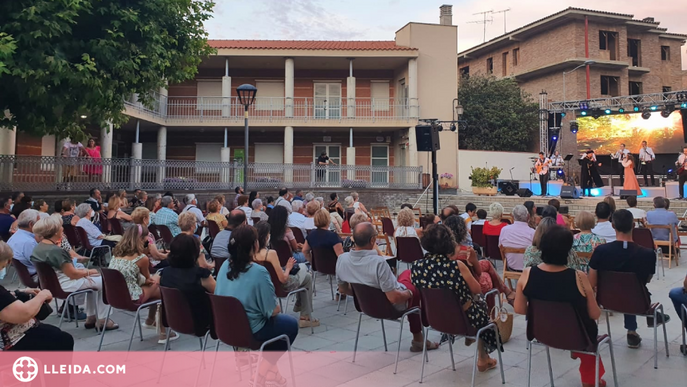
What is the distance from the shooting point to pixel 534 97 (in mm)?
28922

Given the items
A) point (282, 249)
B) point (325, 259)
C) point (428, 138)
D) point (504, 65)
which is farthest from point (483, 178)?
point (504, 65)

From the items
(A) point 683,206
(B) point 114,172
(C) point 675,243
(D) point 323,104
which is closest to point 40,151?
(B) point 114,172

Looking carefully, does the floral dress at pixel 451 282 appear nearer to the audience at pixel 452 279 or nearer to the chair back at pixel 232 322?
the audience at pixel 452 279

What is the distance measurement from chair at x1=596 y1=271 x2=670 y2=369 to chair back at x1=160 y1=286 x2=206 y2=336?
341cm

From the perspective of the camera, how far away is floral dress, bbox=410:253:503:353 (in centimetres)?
348

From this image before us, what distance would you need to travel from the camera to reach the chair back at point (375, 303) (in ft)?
12.4

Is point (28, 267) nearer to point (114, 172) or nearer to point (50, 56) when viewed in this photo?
point (50, 56)

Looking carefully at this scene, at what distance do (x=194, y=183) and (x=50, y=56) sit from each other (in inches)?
331

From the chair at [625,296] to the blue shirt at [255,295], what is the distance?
9.23ft

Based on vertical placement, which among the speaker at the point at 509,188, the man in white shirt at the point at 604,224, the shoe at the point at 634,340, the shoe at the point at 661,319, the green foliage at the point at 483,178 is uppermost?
the green foliage at the point at 483,178

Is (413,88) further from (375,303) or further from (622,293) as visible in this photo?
(375,303)

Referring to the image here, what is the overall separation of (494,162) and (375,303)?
2181 centimetres

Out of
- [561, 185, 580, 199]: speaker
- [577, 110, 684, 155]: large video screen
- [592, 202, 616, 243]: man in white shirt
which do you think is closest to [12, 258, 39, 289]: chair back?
[592, 202, 616, 243]: man in white shirt

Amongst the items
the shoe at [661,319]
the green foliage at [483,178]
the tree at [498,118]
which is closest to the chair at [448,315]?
the shoe at [661,319]
